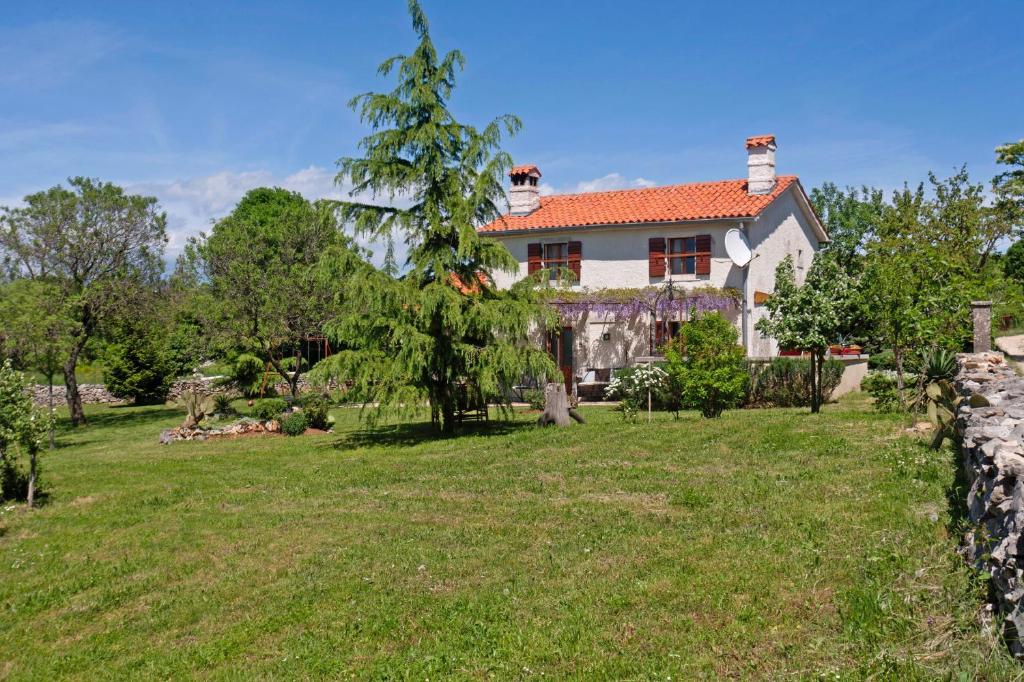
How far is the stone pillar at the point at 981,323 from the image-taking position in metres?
15.1

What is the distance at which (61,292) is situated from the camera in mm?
25953

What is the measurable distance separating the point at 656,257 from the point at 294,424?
13.0 m

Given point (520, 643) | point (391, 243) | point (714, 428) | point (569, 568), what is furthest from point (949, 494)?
point (391, 243)

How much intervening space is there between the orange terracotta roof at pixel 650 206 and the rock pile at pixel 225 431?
9.26 m

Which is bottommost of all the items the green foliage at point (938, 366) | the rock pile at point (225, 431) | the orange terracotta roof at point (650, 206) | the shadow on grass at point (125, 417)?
the shadow on grass at point (125, 417)

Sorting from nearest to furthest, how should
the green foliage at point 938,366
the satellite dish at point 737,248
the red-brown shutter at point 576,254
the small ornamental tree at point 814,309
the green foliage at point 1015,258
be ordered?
1. the green foliage at point 938,366
2. the small ornamental tree at point 814,309
3. the satellite dish at point 737,248
4. the red-brown shutter at point 576,254
5. the green foliage at point 1015,258

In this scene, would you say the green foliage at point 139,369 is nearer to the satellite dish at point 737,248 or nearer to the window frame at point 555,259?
the window frame at point 555,259

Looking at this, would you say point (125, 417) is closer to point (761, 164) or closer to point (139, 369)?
point (139, 369)

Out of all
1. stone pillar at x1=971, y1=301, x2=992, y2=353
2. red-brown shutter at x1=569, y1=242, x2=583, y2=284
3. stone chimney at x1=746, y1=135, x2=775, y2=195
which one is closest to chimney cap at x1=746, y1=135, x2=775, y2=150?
stone chimney at x1=746, y1=135, x2=775, y2=195

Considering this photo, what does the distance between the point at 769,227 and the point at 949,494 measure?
20.8 meters

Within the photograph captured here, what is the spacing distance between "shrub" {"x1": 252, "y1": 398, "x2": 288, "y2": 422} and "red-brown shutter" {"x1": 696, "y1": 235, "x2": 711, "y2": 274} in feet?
44.2

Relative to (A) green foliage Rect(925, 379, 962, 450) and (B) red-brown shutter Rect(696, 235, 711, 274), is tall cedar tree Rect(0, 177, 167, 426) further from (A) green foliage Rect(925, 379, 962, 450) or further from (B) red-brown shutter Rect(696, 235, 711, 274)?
(A) green foliage Rect(925, 379, 962, 450)

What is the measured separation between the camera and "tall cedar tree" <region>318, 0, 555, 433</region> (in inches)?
645

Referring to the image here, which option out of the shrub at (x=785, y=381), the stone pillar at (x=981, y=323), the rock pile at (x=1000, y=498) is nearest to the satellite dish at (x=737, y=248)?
the shrub at (x=785, y=381)
